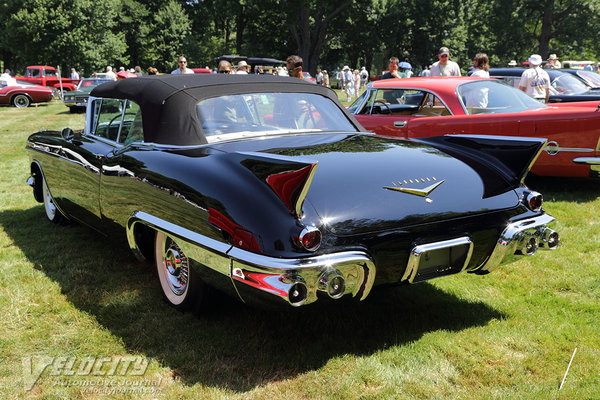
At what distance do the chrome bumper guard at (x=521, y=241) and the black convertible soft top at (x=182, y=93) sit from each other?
1464mm

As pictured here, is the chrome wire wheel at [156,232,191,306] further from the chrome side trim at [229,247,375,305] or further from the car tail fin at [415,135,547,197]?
the car tail fin at [415,135,547,197]

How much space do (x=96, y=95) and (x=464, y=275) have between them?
3.35m

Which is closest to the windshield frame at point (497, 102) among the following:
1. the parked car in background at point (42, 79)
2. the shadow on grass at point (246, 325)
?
the shadow on grass at point (246, 325)

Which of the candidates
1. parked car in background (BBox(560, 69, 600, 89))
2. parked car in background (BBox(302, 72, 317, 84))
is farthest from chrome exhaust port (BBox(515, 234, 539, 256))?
parked car in background (BBox(560, 69, 600, 89))

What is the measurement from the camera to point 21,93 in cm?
2311

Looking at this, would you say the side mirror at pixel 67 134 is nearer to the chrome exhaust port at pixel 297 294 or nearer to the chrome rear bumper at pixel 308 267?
the chrome rear bumper at pixel 308 267

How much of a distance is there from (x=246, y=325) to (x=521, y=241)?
166cm

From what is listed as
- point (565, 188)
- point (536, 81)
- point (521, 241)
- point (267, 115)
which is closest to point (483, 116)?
point (565, 188)

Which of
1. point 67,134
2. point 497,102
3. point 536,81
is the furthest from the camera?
point 536,81

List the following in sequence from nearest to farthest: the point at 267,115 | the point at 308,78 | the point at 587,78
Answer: the point at 267,115, the point at 308,78, the point at 587,78

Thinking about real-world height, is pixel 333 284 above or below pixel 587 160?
above

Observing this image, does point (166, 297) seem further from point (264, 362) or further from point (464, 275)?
point (464, 275)

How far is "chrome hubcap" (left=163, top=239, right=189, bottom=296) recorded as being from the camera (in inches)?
129

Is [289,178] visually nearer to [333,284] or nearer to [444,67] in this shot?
[333,284]
